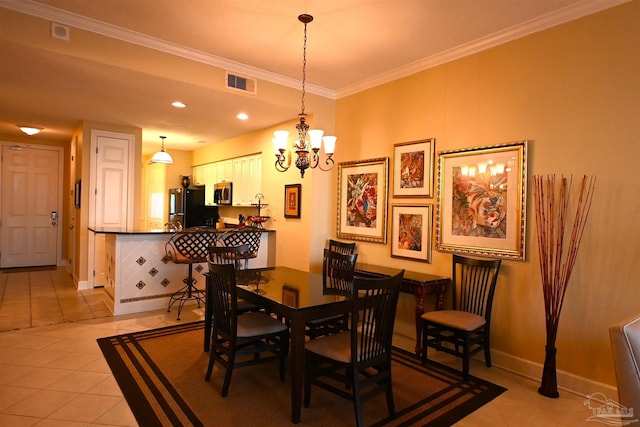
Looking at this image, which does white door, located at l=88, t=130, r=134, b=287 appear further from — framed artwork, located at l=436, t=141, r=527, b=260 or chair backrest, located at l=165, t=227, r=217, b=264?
framed artwork, located at l=436, t=141, r=527, b=260

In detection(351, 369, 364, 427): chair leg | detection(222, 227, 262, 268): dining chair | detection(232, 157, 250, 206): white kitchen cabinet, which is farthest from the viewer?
detection(232, 157, 250, 206): white kitchen cabinet

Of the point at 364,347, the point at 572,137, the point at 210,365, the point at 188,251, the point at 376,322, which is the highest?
the point at 572,137

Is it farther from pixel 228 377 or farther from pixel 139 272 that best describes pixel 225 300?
pixel 139 272

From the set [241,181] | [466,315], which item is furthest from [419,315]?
[241,181]

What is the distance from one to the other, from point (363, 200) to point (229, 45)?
88.1 inches

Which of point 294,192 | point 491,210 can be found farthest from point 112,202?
point 491,210

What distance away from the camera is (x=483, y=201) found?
130 inches

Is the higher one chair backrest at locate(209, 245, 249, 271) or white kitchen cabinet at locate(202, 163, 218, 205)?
white kitchen cabinet at locate(202, 163, 218, 205)

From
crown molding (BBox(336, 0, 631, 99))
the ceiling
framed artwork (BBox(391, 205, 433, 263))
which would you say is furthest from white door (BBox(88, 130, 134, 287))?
framed artwork (BBox(391, 205, 433, 263))

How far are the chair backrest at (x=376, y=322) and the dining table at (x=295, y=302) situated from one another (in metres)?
0.25

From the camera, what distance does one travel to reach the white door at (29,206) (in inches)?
280

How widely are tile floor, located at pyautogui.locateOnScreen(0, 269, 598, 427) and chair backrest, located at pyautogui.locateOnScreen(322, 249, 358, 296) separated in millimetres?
988

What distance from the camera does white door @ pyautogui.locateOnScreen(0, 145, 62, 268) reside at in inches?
280

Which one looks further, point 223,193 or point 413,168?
point 223,193
